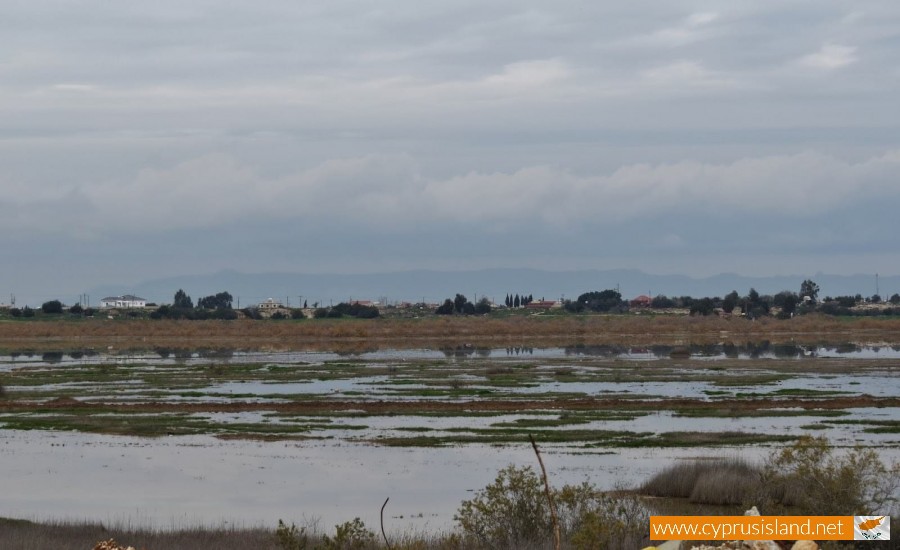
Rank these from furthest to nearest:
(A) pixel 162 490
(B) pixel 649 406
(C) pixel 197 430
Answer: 1. (B) pixel 649 406
2. (C) pixel 197 430
3. (A) pixel 162 490

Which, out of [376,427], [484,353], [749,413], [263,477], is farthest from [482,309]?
[263,477]

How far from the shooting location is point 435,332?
13125 cm

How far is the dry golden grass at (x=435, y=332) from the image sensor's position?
4444 inches

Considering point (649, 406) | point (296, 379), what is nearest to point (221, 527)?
point (649, 406)

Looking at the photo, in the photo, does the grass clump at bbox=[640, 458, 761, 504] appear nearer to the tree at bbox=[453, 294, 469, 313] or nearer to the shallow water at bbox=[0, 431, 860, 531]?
the shallow water at bbox=[0, 431, 860, 531]

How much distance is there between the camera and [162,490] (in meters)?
24.9

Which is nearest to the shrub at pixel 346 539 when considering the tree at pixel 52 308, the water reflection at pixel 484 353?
the water reflection at pixel 484 353

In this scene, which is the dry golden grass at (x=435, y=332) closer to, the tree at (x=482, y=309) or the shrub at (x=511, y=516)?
the tree at (x=482, y=309)

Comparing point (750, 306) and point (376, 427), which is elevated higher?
point (750, 306)

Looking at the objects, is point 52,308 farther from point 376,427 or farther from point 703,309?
point 376,427

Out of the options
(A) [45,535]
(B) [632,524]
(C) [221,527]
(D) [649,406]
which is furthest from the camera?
(D) [649,406]

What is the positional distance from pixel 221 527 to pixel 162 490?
6197 millimetres

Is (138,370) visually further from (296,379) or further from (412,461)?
(412,461)

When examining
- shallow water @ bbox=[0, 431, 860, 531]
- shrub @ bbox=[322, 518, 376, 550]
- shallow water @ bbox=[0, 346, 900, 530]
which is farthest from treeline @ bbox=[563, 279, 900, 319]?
shrub @ bbox=[322, 518, 376, 550]
